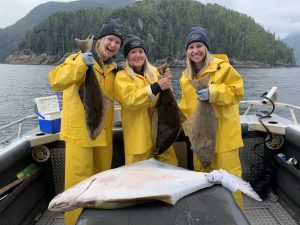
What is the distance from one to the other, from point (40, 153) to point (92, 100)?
1553 millimetres

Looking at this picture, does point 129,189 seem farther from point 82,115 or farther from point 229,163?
point 229,163

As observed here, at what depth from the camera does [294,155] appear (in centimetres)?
445

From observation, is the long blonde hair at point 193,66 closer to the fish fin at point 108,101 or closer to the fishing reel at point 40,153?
the fish fin at point 108,101

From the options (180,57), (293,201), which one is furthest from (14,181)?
(180,57)

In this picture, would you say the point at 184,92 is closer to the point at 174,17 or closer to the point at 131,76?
the point at 131,76

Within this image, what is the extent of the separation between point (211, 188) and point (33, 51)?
5589 inches

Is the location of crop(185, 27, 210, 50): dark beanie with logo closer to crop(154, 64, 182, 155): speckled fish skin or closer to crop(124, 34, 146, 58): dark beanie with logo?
crop(154, 64, 182, 155): speckled fish skin

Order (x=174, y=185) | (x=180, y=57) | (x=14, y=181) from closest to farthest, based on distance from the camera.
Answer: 1. (x=174, y=185)
2. (x=14, y=181)
3. (x=180, y=57)

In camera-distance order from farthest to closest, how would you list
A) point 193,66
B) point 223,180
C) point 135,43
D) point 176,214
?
1. point 193,66
2. point 135,43
3. point 223,180
4. point 176,214

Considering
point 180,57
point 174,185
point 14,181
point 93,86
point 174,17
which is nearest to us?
point 174,185

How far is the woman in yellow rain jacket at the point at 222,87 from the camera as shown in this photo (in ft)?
12.5

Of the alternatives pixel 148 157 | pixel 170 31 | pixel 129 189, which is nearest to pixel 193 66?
pixel 148 157

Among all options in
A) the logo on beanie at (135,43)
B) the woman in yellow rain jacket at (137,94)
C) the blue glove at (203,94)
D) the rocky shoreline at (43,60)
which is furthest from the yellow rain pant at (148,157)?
the rocky shoreline at (43,60)

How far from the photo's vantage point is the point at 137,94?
3592mm
